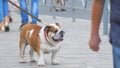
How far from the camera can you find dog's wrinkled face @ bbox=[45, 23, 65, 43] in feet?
20.9

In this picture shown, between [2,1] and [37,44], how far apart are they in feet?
18.9

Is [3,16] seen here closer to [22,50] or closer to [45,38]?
[22,50]

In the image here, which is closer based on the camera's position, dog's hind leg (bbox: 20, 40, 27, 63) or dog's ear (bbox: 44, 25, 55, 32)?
dog's ear (bbox: 44, 25, 55, 32)

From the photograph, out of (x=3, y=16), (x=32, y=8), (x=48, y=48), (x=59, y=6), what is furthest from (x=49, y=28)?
(x=59, y=6)

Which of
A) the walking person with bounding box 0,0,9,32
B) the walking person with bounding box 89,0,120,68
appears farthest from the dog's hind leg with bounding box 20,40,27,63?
the walking person with bounding box 0,0,9,32

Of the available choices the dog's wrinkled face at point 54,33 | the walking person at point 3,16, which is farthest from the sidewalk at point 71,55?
the walking person at point 3,16

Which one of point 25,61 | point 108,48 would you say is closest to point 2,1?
point 108,48

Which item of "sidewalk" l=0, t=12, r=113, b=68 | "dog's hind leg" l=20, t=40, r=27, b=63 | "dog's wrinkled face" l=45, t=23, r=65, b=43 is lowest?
"sidewalk" l=0, t=12, r=113, b=68

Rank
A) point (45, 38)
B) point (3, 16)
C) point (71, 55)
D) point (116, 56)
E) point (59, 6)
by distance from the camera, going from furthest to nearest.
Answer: point (59, 6), point (3, 16), point (71, 55), point (45, 38), point (116, 56)

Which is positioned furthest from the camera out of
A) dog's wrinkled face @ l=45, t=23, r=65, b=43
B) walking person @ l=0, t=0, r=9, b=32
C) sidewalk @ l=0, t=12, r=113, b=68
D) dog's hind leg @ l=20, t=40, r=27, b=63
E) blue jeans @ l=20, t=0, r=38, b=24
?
walking person @ l=0, t=0, r=9, b=32

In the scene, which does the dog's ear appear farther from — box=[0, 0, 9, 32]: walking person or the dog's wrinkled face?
box=[0, 0, 9, 32]: walking person

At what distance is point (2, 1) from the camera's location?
39.7 feet

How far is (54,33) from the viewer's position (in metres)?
6.41

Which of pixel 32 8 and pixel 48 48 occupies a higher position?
pixel 48 48
